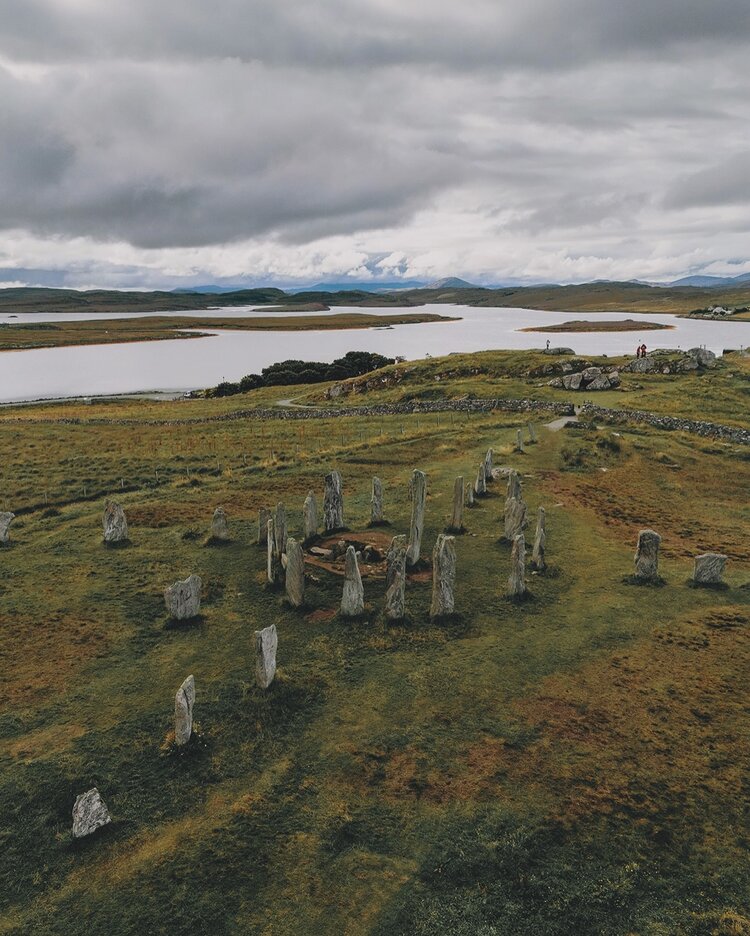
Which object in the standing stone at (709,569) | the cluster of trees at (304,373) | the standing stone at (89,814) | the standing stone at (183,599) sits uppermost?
the standing stone at (709,569)

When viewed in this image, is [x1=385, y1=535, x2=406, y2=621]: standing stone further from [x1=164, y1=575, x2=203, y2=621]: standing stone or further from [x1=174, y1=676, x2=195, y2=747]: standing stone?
[x1=174, y1=676, x2=195, y2=747]: standing stone

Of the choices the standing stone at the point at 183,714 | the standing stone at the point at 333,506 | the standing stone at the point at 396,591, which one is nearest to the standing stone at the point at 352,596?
the standing stone at the point at 396,591

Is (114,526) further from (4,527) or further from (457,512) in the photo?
(457,512)

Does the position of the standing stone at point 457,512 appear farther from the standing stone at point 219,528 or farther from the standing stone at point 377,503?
the standing stone at point 219,528

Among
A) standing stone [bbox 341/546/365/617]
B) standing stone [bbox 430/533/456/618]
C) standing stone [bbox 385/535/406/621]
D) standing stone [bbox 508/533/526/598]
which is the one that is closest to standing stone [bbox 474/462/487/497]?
standing stone [bbox 508/533/526/598]

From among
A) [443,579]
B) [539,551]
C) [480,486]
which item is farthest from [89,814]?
[480,486]

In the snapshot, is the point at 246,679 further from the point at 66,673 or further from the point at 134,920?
the point at 134,920

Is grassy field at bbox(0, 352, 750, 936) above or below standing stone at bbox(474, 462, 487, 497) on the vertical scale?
below
